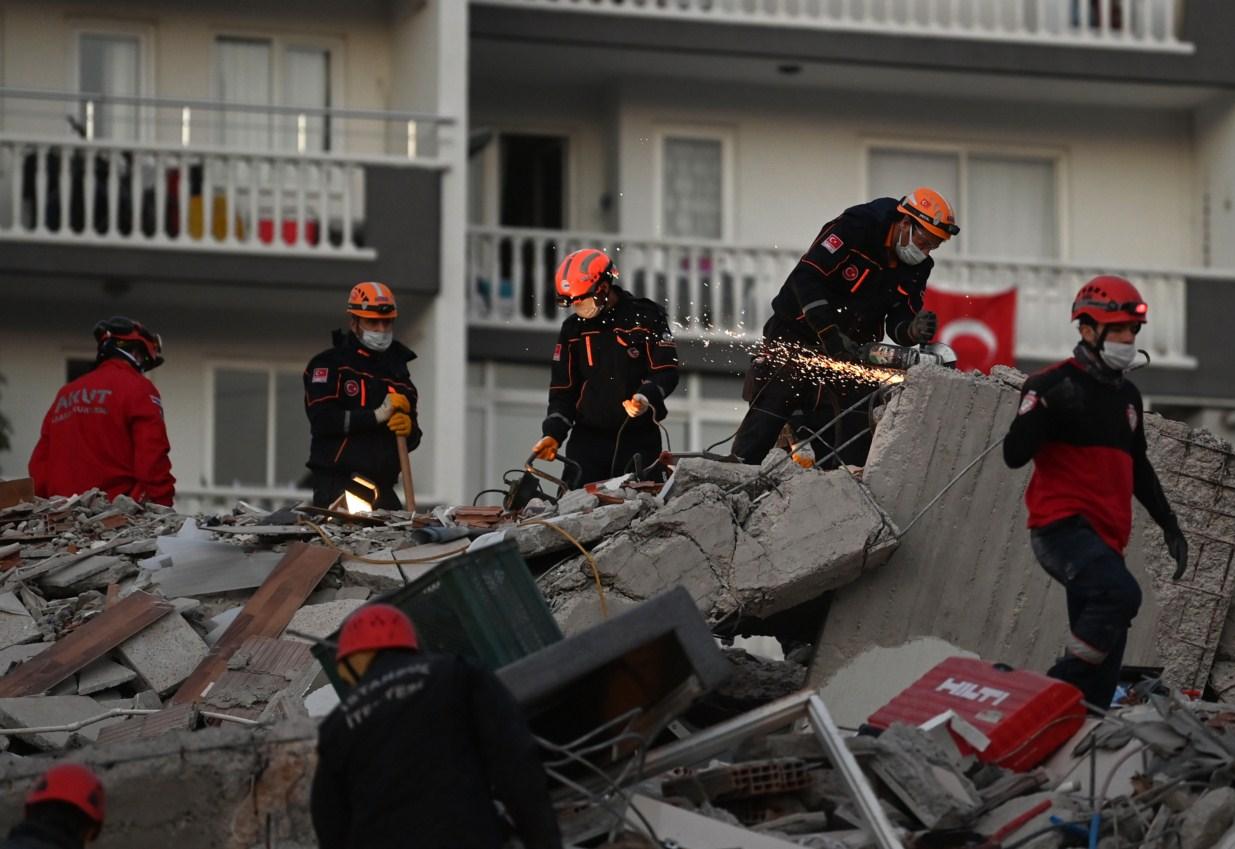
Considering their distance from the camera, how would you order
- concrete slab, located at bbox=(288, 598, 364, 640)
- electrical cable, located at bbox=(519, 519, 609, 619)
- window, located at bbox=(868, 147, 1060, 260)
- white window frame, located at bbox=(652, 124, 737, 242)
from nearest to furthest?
electrical cable, located at bbox=(519, 519, 609, 619) → concrete slab, located at bbox=(288, 598, 364, 640) → white window frame, located at bbox=(652, 124, 737, 242) → window, located at bbox=(868, 147, 1060, 260)

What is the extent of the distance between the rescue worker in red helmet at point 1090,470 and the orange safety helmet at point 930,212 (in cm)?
285

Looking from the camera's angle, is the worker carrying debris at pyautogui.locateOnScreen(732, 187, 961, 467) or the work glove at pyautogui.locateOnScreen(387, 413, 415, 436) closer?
the worker carrying debris at pyautogui.locateOnScreen(732, 187, 961, 467)

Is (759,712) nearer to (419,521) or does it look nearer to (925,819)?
(925,819)

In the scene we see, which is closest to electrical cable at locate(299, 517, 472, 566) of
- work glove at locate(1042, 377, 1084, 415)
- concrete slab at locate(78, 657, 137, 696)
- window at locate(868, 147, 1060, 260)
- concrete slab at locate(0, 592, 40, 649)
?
concrete slab at locate(78, 657, 137, 696)

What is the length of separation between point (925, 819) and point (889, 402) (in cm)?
300

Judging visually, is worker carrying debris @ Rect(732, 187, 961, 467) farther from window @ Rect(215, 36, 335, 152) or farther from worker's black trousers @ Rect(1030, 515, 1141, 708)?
window @ Rect(215, 36, 335, 152)

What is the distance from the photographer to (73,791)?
754cm

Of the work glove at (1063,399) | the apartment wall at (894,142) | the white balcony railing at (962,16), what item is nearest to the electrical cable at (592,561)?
the work glove at (1063,399)

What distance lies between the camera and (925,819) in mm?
9031

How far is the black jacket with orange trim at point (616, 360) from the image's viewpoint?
13.3 metres

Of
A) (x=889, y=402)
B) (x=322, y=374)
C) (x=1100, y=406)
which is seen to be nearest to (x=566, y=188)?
(x=322, y=374)

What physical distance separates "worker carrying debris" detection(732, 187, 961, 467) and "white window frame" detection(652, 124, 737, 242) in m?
11.7

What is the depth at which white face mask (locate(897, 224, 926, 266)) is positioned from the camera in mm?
12742

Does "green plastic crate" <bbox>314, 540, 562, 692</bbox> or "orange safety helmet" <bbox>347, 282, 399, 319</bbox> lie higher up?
"orange safety helmet" <bbox>347, 282, 399, 319</bbox>
